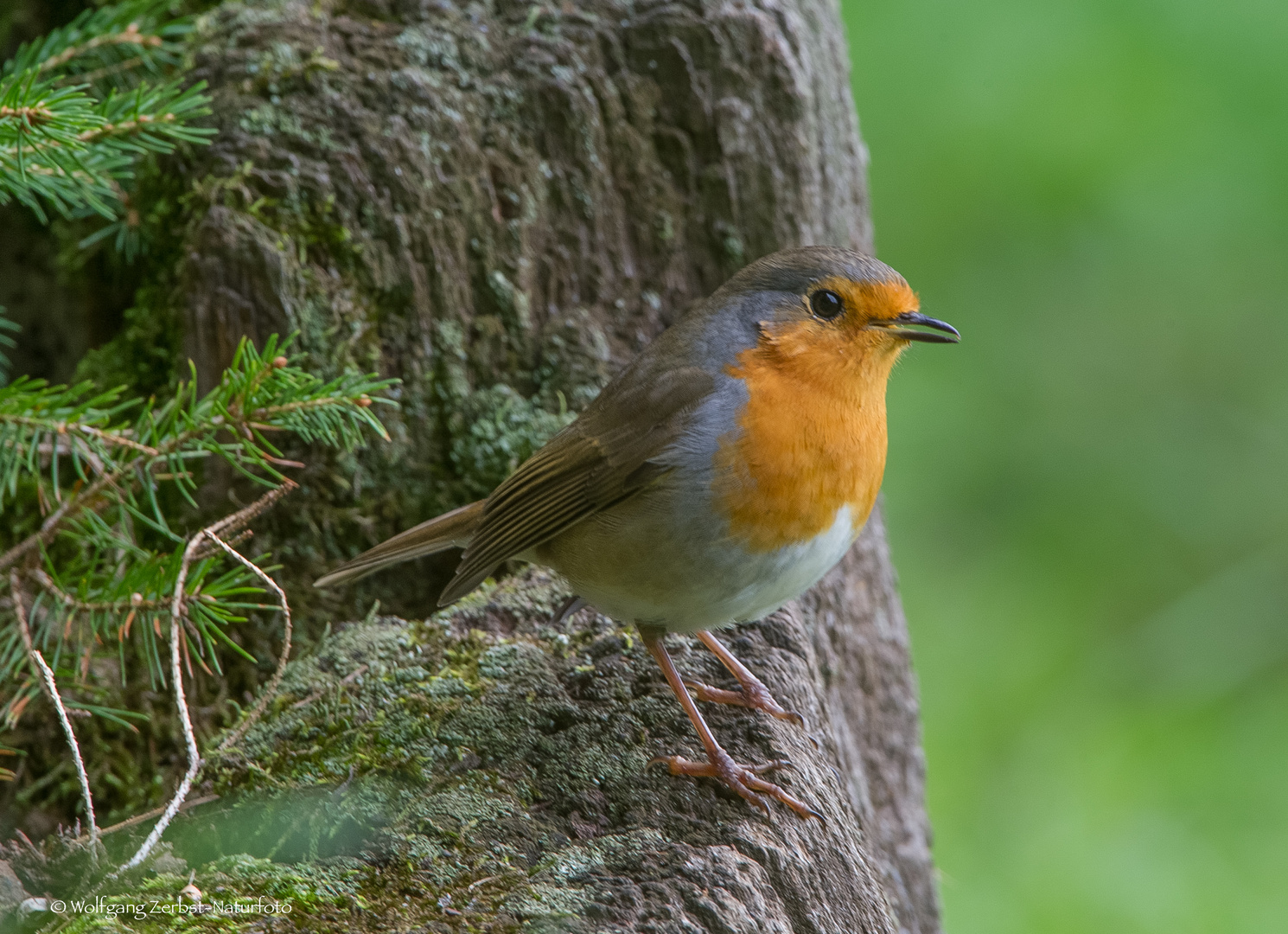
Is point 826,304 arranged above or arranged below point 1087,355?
above

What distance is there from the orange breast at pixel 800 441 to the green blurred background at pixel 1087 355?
301cm

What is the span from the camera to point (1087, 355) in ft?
21.6

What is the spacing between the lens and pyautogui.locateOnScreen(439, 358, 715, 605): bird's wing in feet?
9.25

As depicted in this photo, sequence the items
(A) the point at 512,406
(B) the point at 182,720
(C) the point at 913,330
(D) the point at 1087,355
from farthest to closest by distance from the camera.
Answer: (D) the point at 1087,355, (A) the point at 512,406, (C) the point at 913,330, (B) the point at 182,720

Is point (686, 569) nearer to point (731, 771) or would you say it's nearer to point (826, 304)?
point (731, 771)

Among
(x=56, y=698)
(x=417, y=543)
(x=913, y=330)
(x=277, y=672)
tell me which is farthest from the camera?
(x=417, y=543)

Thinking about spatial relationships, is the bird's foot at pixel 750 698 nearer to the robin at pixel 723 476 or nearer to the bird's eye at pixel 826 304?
the robin at pixel 723 476

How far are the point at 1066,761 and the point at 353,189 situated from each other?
12.9 ft

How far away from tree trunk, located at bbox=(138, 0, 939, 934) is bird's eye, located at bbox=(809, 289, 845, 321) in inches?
35.8

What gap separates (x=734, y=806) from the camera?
2.50m

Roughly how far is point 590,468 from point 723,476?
41 cm

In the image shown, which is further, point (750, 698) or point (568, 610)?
point (568, 610)

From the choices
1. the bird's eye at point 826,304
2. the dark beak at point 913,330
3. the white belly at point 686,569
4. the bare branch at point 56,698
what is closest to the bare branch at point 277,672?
the bare branch at point 56,698

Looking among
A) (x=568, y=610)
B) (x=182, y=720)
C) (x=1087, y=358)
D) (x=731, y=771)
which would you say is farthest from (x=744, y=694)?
(x=1087, y=358)
